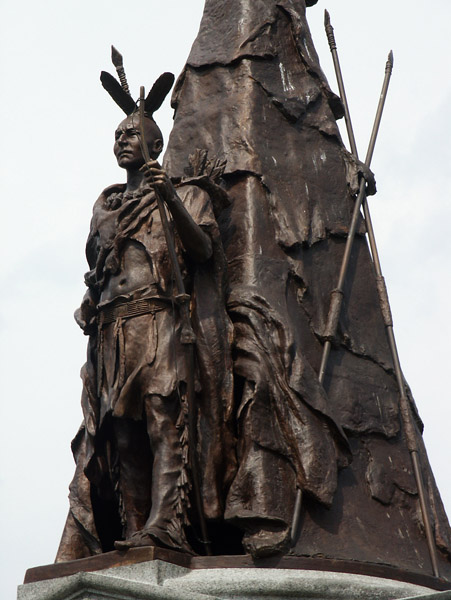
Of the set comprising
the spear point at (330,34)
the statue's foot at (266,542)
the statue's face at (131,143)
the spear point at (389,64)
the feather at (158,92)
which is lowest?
the statue's foot at (266,542)

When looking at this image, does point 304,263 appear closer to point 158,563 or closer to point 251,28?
point 251,28

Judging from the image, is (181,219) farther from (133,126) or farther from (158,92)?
(158,92)

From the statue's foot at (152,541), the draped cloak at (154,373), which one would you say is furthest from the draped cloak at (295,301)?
the statue's foot at (152,541)

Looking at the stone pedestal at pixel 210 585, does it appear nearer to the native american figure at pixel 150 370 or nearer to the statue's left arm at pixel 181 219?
the native american figure at pixel 150 370

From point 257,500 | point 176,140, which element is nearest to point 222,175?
point 176,140

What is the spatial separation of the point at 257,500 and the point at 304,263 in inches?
76.7

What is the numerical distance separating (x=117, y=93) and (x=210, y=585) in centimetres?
349

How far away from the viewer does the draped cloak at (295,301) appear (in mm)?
8836

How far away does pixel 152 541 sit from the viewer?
27.1ft

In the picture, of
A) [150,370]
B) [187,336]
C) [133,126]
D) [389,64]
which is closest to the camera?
[187,336]

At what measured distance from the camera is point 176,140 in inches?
418

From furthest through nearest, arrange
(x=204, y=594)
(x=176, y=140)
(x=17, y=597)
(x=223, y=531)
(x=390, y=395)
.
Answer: (x=176, y=140) → (x=390, y=395) → (x=223, y=531) → (x=17, y=597) → (x=204, y=594)

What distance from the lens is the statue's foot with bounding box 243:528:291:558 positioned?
832 centimetres

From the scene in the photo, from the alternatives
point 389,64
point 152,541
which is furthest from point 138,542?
point 389,64
